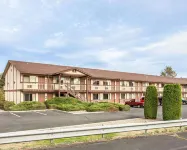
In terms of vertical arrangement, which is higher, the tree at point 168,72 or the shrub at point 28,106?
the tree at point 168,72

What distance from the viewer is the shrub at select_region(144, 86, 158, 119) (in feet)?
59.5

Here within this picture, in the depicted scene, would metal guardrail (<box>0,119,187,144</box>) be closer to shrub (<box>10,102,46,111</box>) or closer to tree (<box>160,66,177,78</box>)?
shrub (<box>10,102,46,111</box>)

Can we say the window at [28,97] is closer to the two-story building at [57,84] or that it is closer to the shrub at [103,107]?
the two-story building at [57,84]

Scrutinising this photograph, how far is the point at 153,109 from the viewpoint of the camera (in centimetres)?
1814

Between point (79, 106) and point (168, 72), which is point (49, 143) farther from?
point (168, 72)

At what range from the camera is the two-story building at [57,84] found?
1238 inches

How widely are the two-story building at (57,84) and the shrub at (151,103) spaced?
16477 millimetres

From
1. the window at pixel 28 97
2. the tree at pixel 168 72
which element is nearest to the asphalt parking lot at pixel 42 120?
the window at pixel 28 97

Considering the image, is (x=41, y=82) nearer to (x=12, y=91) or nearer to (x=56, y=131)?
(x=12, y=91)

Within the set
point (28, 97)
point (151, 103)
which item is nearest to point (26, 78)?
point (28, 97)

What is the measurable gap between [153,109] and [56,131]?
38.0ft

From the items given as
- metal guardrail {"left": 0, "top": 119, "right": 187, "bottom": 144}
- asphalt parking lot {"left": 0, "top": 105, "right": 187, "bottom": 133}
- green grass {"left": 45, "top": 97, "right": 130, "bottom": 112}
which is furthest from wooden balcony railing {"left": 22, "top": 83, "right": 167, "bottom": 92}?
metal guardrail {"left": 0, "top": 119, "right": 187, "bottom": 144}

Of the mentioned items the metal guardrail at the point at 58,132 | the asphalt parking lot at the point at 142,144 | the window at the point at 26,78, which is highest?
the window at the point at 26,78

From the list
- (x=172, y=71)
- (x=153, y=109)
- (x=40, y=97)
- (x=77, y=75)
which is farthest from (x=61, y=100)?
(x=172, y=71)
